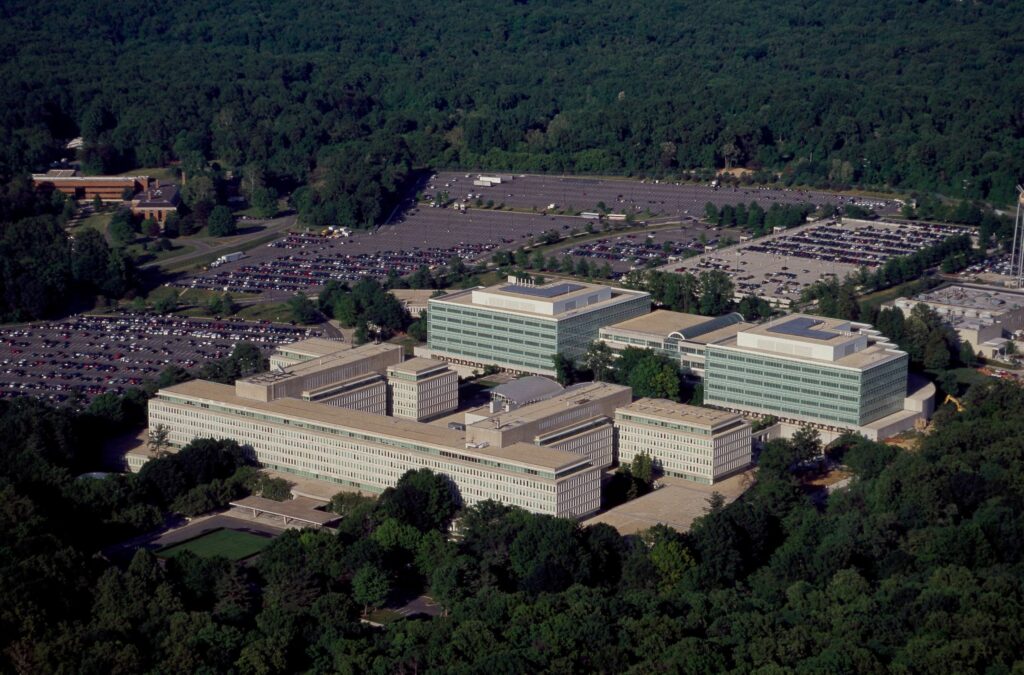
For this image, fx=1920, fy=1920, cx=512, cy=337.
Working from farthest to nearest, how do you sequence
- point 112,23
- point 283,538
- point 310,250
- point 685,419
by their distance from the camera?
point 112,23 < point 310,250 < point 685,419 < point 283,538

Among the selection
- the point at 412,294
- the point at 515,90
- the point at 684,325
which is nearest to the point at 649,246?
the point at 412,294

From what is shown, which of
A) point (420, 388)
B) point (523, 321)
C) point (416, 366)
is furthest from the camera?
point (523, 321)

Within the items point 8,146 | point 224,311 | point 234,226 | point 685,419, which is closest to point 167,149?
point 8,146

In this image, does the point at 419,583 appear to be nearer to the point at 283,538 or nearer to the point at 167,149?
the point at 283,538

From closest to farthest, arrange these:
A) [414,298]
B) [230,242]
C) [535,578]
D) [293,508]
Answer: [535,578]
[293,508]
[414,298]
[230,242]

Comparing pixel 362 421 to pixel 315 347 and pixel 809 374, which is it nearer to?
pixel 315 347

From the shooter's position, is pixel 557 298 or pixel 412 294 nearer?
pixel 557 298

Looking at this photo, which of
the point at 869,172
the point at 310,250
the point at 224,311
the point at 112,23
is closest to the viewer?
the point at 224,311

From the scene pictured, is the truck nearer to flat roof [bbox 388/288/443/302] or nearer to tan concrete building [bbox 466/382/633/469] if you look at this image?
flat roof [bbox 388/288/443/302]
